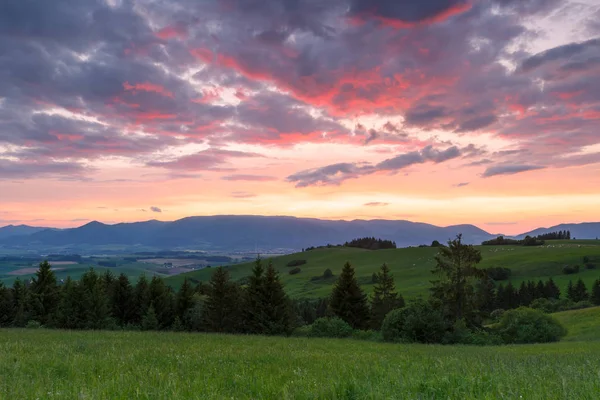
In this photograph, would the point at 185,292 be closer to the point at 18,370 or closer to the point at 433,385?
the point at 18,370

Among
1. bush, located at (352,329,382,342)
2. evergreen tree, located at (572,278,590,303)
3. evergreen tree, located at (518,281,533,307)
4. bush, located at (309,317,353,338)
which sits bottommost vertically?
evergreen tree, located at (518,281,533,307)

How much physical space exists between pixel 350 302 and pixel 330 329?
848 inches

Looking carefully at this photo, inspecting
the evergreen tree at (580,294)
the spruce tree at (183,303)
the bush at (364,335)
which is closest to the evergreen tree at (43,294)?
the spruce tree at (183,303)

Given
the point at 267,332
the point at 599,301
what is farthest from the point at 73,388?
the point at 599,301

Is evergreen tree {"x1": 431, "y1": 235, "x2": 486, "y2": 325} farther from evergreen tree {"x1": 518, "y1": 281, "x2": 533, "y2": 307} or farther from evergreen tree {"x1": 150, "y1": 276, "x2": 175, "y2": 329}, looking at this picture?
evergreen tree {"x1": 518, "y1": 281, "x2": 533, "y2": 307}

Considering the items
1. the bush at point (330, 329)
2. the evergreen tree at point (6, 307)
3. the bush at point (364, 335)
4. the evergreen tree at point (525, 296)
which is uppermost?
the bush at point (330, 329)

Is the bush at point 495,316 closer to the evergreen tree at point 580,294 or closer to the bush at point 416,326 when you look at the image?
the bush at point 416,326

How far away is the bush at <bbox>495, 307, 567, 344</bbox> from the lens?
44.3m

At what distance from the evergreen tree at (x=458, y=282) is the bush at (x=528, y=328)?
3659 millimetres

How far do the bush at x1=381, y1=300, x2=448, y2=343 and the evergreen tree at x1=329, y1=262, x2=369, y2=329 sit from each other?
23.3 metres

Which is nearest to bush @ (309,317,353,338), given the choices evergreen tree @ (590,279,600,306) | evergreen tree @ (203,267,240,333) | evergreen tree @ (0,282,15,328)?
evergreen tree @ (203,267,240,333)

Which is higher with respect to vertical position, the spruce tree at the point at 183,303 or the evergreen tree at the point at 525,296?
the spruce tree at the point at 183,303

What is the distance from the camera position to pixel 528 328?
44.9 meters

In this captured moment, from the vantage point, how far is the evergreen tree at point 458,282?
1893 inches
